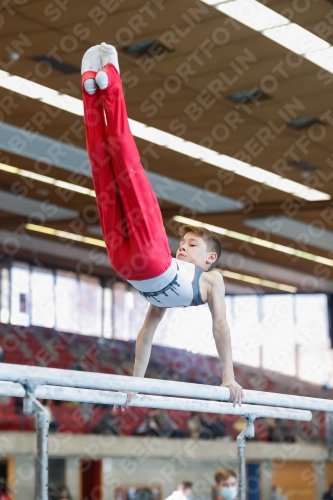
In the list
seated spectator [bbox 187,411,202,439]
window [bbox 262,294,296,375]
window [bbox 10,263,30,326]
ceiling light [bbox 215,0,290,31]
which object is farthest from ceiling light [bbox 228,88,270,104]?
window [bbox 262,294,296,375]

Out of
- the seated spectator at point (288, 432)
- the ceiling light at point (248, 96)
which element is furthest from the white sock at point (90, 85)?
the seated spectator at point (288, 432)

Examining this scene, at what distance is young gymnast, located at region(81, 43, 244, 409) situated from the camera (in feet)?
12.7

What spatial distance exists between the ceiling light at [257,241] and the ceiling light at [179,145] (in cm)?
240

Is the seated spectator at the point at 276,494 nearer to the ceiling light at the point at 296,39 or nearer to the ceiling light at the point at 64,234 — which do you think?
the ceiling light at the point at 64,234

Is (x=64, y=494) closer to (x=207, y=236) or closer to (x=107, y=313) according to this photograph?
(x=107, y=313)

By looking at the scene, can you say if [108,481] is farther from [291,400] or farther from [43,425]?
[43,425]

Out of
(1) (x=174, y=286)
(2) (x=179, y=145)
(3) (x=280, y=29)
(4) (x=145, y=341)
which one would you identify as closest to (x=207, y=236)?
(1) (x=174, y=286)

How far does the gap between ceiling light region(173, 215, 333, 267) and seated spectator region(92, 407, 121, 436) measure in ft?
12.7

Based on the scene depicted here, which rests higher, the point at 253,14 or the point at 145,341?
the point at 253,14

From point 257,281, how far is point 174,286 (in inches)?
710

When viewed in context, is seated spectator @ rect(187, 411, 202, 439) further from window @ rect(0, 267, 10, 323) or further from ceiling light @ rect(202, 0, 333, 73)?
ceiling light @ rect(202, 0, 333, 73)

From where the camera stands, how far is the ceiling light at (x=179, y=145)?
917 cm

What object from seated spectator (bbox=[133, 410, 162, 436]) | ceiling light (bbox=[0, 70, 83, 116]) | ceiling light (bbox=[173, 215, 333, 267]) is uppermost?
ceiling light (bbox=[173, 215, 333, 267])

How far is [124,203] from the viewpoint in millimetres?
3932
